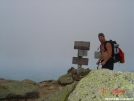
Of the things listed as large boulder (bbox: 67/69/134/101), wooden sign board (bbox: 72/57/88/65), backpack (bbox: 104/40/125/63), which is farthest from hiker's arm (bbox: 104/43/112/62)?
wooden sign board (bbox: 72/57/88/65)

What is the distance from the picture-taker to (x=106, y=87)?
3262 millimetres

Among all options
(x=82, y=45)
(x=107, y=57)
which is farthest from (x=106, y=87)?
(x=82, y=45)

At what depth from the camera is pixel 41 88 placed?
12.2 metres

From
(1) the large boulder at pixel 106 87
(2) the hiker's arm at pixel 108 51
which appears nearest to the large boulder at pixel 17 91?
(2) the hiker's arm at pixel 108 51

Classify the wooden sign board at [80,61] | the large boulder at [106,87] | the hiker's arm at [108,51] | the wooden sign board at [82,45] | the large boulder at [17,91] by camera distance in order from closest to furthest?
the large boulder at [106,87] < the hiker's arm at [108,51] < the large boulder at [17,91] < the wooden sign board at [82,45] < the wooden sign board at [80,61]

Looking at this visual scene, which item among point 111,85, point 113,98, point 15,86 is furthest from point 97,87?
point 15,86

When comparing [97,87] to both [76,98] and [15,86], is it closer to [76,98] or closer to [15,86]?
[76,98]

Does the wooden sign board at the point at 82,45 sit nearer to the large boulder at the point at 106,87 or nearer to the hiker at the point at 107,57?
the hiker at the point at 107,57

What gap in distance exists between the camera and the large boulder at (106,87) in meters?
3.00

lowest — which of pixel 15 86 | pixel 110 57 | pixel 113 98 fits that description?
pixel 15 86

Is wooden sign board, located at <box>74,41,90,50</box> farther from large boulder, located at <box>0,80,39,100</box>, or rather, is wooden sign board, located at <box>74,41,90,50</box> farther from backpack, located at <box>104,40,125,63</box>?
backpack, located at <box>104,40,125,63</box>

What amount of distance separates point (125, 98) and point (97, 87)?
0.67m

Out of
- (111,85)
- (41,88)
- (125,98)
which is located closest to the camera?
(125,98)

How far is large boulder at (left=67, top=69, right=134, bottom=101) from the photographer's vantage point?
118 inches
